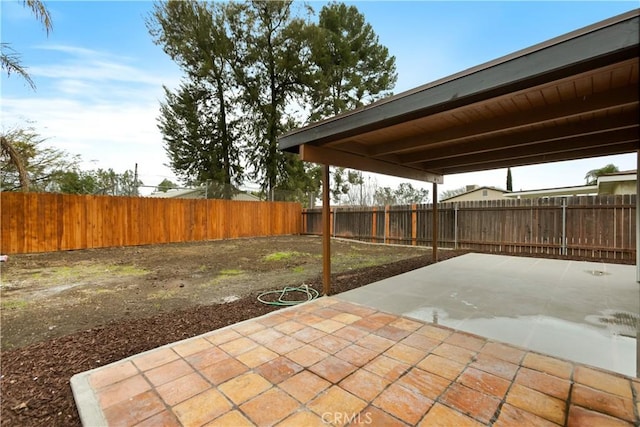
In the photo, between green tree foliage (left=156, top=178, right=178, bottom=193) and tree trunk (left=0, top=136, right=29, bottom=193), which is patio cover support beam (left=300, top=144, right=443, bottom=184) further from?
tree trunk (left=0, top=136, right=29, bottom=193)

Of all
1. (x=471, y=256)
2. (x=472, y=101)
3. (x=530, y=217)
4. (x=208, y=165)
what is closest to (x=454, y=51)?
(x=530, y=217)

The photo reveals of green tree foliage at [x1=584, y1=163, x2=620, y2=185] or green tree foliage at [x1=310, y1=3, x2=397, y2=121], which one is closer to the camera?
green tree foliage at [x1=310, y1=3, x2=397, y2=121]

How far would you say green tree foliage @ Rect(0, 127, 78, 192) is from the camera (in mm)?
9180

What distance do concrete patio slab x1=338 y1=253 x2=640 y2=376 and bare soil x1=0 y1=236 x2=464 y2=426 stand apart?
0.79 meters

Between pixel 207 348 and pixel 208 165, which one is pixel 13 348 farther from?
pixel 208 165

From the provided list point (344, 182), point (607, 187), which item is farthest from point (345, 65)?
point (607, 187)

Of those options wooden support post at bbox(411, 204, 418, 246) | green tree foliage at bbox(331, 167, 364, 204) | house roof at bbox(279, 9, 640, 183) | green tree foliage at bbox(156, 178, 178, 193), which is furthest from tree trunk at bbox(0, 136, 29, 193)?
green tree foliage at bbox(331, 167, 364, 204)

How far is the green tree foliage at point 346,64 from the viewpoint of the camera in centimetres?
1317

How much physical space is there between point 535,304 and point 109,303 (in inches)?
195

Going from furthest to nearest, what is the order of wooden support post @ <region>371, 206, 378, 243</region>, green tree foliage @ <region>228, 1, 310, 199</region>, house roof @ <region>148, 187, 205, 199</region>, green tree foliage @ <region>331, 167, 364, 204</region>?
1. green tree foliage @ <region>331, 167, 364, 204</region>
2. green tree foliage @ <region>228, 1, 310, 199</region>
3. wooden support post @ <region>371, 206, 378, 243</region>
4. house roof @ <region>148, 187, 205, 199</region>

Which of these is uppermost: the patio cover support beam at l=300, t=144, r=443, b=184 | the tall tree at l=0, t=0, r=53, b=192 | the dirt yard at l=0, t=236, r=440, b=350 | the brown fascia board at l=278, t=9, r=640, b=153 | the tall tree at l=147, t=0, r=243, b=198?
the tall tree at l=147, t=0, r=243, b=198

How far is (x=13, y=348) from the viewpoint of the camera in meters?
2.21

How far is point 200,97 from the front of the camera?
1327 cm

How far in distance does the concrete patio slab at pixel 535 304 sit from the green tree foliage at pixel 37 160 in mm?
11824
